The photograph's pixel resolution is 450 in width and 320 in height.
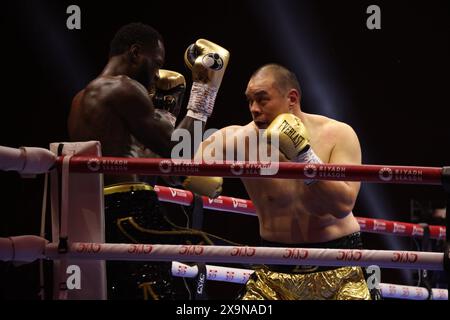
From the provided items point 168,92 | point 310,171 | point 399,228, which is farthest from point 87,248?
point 399,228

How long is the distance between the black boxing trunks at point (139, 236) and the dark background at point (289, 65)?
6.25 ft

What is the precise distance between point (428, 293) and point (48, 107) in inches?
95.0

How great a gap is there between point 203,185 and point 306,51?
9.16 feet

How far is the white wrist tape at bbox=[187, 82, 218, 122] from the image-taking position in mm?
2574

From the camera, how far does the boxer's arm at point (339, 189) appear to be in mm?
2217

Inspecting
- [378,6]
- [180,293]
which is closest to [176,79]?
[180,293]

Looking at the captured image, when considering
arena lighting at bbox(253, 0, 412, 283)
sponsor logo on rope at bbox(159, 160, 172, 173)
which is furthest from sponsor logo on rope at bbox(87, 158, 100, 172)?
arena lighting at bbox(253, 0, 412, 283)

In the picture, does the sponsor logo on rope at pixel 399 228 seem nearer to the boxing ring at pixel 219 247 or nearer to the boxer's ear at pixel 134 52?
the boxer's ear at pixel 134 52

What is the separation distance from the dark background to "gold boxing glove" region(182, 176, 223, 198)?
1815 millimetres

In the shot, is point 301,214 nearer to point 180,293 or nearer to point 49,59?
point 180,293

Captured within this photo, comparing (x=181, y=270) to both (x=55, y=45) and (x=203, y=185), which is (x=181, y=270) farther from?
(x=55, y=45)

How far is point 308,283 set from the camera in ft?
7.42

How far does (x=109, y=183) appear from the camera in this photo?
2.29m

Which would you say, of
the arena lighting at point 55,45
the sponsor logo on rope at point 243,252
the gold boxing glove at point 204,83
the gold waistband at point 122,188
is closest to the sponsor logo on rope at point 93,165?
the sponsor logo on rope at point 243,252
